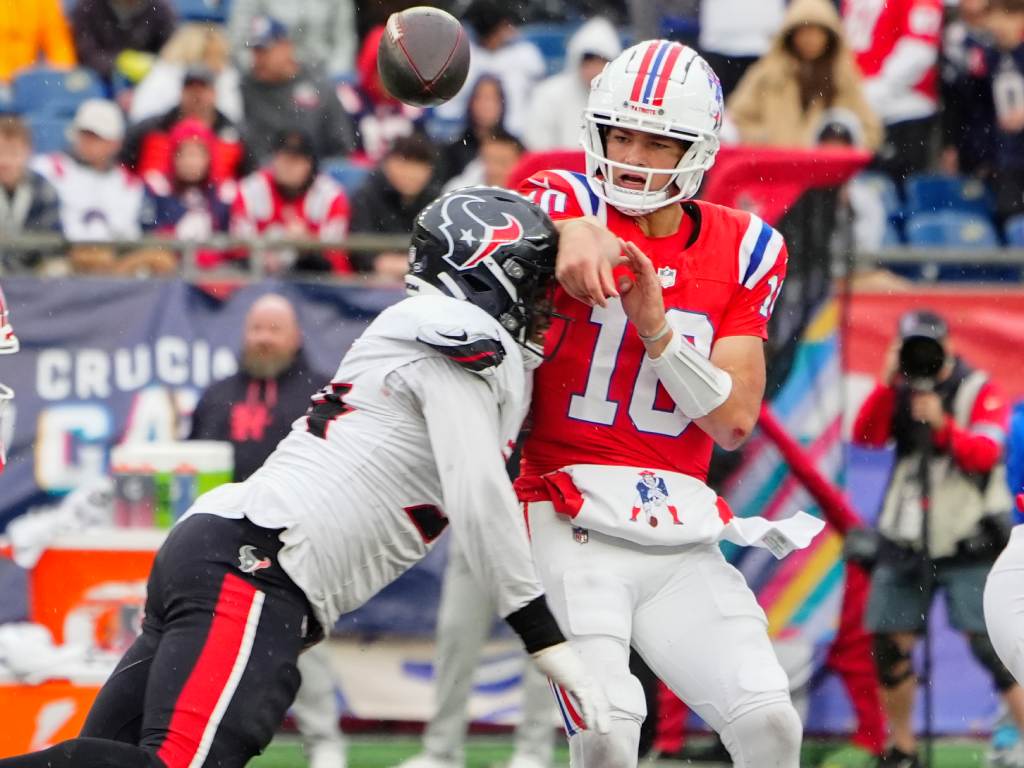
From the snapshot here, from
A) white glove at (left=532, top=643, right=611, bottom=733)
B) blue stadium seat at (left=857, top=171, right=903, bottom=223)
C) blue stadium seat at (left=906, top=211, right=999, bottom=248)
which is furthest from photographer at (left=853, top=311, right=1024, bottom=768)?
white glove at (left=532, top=643, right=611, bottom=733)

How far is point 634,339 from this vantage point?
4395 mm

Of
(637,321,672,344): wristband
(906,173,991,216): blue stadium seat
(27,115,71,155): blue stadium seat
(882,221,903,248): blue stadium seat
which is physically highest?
(637,321,672,344): wristband

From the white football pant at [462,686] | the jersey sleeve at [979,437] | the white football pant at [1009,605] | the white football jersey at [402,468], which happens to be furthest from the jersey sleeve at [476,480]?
the jersey sleeve at [979,437]

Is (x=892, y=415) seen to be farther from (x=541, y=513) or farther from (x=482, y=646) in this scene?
(x=541, y=513)

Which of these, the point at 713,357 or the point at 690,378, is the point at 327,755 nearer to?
the point at 713,357

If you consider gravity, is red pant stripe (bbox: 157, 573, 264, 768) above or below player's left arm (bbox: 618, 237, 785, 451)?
below

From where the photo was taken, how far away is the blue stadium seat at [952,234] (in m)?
9.72

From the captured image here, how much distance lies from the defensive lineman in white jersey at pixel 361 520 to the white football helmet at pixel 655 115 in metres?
0.34

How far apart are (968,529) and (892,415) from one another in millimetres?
551

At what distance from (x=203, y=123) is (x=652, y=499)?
234 inches

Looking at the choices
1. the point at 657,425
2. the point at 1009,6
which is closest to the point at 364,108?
the point at 1009,6

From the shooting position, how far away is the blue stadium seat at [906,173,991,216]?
32.7 ft

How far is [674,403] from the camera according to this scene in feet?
14.5

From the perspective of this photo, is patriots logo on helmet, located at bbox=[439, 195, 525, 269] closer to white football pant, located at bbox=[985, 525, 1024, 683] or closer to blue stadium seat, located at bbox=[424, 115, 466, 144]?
white football pant, located at bbox=[985, 525, 1024, 683]
